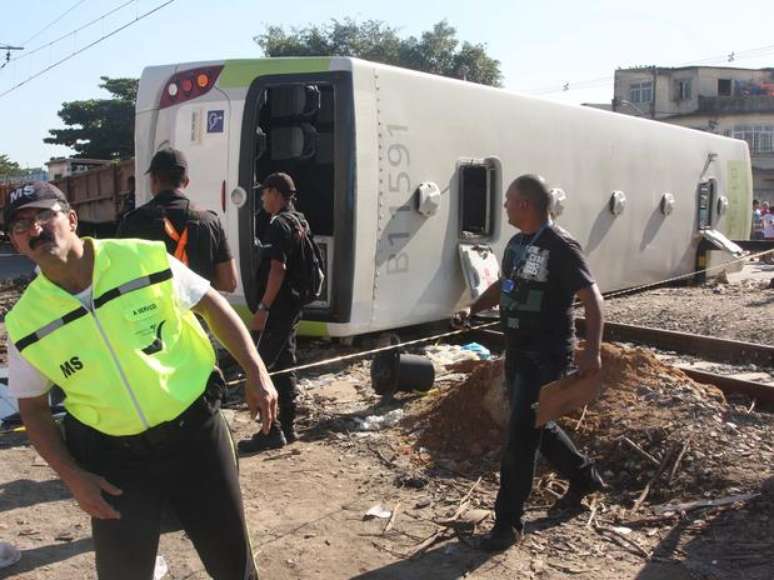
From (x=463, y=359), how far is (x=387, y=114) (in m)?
2.38

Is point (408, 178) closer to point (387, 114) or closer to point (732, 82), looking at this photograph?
point (387, 114)

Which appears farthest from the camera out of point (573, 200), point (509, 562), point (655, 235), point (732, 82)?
point (732, 82)

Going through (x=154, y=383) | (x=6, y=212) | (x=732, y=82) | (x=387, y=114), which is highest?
(x=732, y=82)

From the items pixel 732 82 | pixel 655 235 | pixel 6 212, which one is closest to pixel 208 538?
pixel 6 212

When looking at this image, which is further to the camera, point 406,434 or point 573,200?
point 573,200

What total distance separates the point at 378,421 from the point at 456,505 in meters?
1.58

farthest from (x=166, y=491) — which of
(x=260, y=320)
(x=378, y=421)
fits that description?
(x=378, y=421)

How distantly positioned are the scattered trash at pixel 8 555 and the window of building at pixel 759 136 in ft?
173

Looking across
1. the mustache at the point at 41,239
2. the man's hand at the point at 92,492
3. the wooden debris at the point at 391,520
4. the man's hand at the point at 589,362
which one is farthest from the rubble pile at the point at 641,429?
the mustache at the point at 41,239

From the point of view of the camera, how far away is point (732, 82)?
179 feet

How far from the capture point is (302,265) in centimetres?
539

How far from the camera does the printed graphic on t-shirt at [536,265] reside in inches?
149

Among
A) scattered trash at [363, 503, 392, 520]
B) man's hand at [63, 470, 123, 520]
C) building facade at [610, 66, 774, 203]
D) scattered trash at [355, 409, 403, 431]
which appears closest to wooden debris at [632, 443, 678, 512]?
scattered trash at [363, 503, 392, 520]

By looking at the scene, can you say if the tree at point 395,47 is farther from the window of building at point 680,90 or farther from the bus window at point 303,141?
the bus window at point 303,141
